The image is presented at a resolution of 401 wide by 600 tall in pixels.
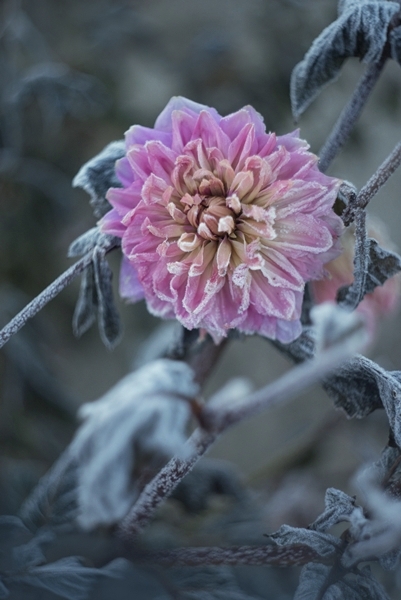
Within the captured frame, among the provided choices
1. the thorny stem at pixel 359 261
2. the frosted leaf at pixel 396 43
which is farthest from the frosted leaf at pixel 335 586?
the frosted leaf at pixel 396 43

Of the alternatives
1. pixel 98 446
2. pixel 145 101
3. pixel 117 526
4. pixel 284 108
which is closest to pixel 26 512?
pixel 117 526

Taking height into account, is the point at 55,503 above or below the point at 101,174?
below

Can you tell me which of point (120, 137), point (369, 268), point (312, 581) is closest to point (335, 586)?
point (312, 581)

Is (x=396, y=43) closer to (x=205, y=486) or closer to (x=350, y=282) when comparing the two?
(x=350, y=282)

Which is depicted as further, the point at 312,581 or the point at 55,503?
the point at 55,503

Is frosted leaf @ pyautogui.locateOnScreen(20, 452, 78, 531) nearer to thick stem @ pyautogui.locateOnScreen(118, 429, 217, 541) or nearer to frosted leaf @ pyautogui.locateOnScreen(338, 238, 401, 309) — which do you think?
thick stem @ pyautogui.locateOnScreen(118, 429, 217, 541)

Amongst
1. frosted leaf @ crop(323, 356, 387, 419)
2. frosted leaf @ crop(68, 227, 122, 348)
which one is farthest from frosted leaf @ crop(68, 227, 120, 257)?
frosted leaf @ crop(323, 356, 387, 419)
